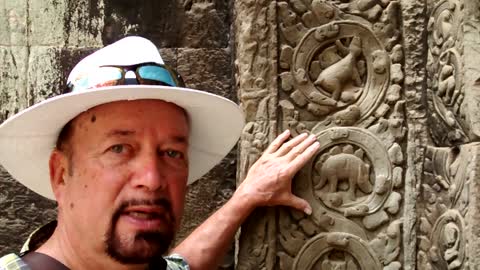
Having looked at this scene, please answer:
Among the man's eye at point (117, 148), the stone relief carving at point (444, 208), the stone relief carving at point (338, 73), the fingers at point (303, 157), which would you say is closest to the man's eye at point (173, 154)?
the man's eye at point (117, 148)

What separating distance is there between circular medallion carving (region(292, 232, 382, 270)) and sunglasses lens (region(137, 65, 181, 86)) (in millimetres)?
776

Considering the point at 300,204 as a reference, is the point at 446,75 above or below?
above

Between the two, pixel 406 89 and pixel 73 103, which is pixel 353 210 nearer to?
pixel 406 89

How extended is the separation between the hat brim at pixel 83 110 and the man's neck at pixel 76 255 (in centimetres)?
25

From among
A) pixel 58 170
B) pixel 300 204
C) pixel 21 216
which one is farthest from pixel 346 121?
pixel 21 216

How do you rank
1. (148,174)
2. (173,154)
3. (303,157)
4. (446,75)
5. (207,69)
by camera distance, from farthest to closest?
1. (207,69)
2. (303,157)
3. (446,75)
4. (173,154)
5. (148,174)

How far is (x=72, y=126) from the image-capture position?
6.76 feet

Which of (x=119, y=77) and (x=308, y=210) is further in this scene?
(x=308, y=210)

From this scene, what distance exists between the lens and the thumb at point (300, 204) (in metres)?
2.50

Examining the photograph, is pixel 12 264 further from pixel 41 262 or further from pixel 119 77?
pixel 119 77

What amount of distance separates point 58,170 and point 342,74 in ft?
3.21

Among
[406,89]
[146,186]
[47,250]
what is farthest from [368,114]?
[47,250]

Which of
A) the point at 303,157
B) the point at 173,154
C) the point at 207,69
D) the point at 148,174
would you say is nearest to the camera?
the point at 148,174

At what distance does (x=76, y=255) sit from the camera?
2.04 meters
